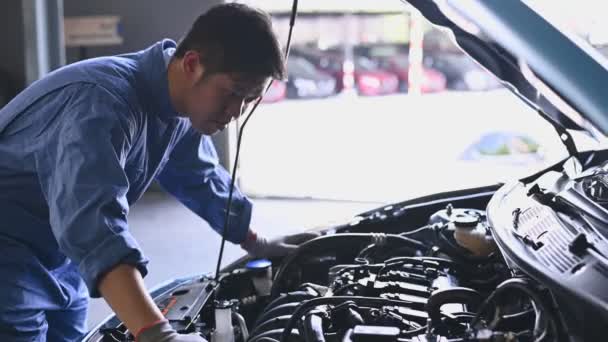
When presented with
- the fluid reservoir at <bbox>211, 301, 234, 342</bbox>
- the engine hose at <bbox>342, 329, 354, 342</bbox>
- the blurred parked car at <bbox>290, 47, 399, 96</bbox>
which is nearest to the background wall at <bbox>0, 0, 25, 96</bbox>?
the blurred parked car at <bbox>290, 47, 399, 96</bbox>

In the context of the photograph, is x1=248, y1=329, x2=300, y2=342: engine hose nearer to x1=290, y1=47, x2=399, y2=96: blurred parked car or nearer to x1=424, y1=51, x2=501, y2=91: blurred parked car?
x1=290, y1=47, x2=399, y2=96: blurred parked car

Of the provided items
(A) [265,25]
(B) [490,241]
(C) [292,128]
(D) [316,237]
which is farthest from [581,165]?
(C) [292,128]

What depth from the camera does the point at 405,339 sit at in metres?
1.26

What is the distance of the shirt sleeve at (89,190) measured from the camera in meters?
1.33

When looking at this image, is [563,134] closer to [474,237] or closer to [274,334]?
[474,237]

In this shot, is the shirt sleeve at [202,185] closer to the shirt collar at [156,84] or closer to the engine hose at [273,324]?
the shirt collar at [156,84]

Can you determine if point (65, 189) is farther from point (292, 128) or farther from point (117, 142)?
point (292, 128)

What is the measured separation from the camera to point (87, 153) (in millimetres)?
1369

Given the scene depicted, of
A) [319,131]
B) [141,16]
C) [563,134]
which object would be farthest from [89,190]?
[319,131]

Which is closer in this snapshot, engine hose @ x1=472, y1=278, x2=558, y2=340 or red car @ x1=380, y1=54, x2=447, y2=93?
engine hose @ x1=472, y1=278, x2=558, y2=340

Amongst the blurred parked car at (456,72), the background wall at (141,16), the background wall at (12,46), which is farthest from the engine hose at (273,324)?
the blurred parked car at (456,72)

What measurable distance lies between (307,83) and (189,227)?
11.7 feet

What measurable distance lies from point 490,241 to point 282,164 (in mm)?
4374

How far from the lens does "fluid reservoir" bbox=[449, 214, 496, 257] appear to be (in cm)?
171
